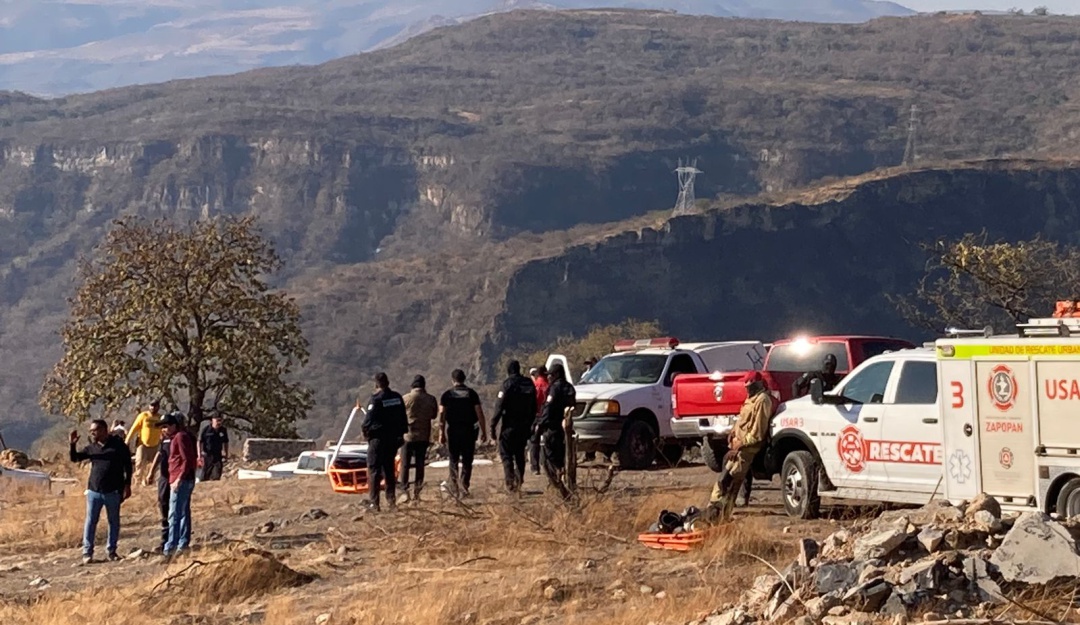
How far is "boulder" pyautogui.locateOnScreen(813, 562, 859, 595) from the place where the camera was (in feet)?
34.8

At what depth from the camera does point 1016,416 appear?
1326cm

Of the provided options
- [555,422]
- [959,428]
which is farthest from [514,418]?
[959,428]

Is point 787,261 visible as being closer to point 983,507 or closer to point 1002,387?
point 1002,387

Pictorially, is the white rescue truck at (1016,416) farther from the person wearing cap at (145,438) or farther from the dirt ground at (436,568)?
the person wearing cap at (145,438)

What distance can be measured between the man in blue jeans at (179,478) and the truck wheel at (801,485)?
19.9ft

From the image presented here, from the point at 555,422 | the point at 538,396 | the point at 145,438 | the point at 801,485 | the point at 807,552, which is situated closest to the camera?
the point at 807,552

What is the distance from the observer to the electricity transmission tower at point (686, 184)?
127844mm

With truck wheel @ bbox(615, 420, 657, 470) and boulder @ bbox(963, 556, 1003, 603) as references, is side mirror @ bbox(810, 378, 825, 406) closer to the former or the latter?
boulder @ bbox(963, 556, 1003, 603)

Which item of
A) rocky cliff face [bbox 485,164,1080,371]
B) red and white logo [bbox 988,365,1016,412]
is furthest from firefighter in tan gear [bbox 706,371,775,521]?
rocky cliff face [bbox 485,164,1080,371]

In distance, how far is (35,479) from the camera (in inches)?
1094

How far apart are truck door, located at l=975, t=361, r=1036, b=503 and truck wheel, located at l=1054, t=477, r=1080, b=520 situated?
28 cm

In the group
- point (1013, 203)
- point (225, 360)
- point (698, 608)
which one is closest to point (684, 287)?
point (1013, 203)

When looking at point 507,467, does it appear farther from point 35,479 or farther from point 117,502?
point 35,479

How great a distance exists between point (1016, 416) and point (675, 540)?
3.14 m
